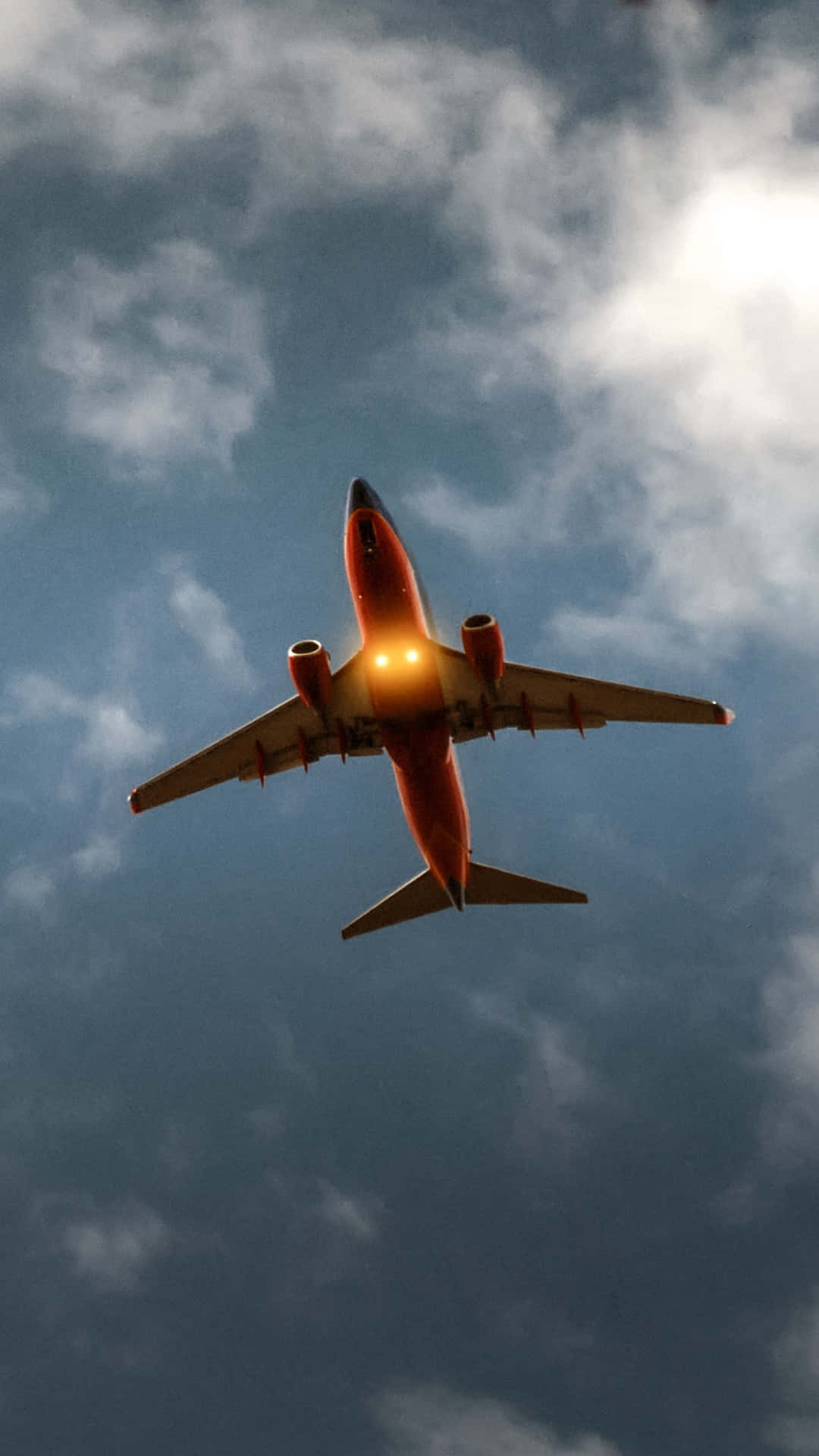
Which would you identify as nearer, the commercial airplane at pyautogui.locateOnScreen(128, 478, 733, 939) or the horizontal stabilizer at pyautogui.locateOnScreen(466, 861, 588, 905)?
the commercial airplane at pyautogui.locateOnScreen(128, 478, 733, 939)

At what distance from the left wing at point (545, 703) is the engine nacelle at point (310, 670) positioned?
4.69 metres

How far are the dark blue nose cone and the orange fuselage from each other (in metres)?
0.21

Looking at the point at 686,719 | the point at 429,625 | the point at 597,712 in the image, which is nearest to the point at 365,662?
the point at 429,625

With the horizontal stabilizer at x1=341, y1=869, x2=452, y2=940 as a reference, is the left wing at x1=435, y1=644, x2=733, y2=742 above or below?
above

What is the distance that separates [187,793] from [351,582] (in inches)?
472

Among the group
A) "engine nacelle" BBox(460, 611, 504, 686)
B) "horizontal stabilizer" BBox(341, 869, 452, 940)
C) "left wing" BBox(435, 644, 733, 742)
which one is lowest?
"horizontal stabilizer" BBox(341, 869, 452, 940)

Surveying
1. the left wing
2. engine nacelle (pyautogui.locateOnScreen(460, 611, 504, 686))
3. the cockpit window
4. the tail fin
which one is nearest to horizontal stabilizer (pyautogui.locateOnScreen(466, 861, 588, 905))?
the tail fin

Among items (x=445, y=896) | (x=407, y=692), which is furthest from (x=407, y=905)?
(x=407, y=692)

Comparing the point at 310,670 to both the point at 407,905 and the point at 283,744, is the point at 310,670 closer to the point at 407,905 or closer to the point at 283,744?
the point at 283,744

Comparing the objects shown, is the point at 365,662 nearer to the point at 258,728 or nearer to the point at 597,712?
the point at 258,728

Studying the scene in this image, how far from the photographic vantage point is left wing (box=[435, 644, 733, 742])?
141ft

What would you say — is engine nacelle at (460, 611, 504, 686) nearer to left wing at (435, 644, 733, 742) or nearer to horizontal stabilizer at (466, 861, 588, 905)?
left wing at (435, 644, 733, 742)

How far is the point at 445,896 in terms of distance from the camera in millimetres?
46969

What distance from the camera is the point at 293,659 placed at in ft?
128
